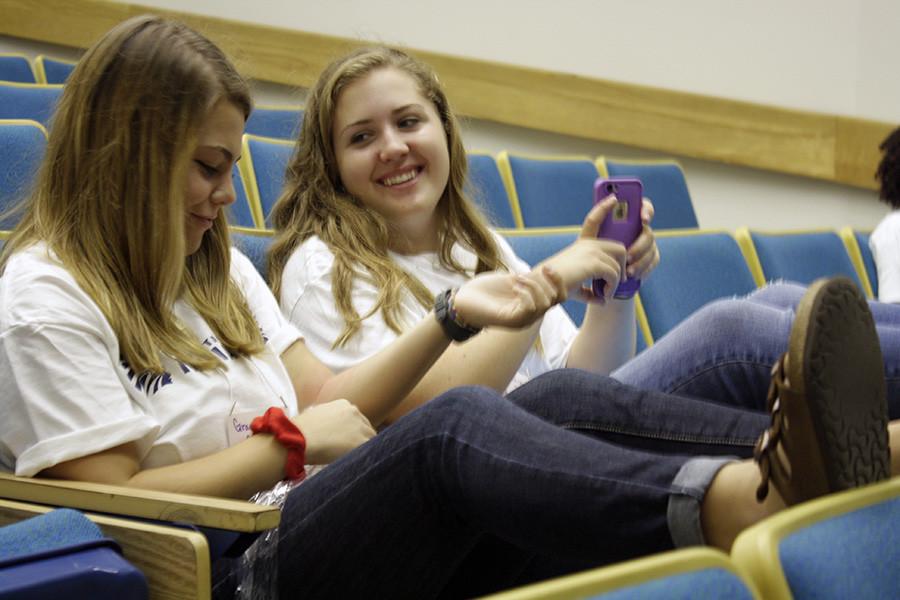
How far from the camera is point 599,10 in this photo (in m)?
2.61

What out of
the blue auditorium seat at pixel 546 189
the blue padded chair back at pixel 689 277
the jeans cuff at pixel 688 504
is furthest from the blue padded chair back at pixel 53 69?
the jeans cuff at pixel 688 504

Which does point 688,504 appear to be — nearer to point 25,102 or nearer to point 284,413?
point 284,413

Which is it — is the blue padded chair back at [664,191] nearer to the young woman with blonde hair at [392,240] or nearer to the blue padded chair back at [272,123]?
the blue padded chair back at [272,123]

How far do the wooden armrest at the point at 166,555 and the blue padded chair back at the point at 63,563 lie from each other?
20mm

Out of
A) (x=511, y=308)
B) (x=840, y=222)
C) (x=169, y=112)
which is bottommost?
(x=840, y=222)


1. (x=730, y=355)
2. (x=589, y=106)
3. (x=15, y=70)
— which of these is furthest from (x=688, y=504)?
(x=589, y=106)

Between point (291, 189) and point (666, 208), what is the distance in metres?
1.08

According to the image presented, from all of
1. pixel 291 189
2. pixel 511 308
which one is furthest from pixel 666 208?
pixel 511 308

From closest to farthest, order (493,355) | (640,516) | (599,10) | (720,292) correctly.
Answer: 1. (640,516)
2. (493,355)
3. (720,292)
4. (599,10)

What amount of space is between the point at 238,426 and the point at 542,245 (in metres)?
0.67

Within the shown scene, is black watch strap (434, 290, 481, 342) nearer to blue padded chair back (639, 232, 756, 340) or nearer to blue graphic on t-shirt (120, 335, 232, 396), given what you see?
blue graphic on t-shirt (120, 335, 232, 396)

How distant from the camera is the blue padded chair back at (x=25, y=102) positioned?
1.56 meters

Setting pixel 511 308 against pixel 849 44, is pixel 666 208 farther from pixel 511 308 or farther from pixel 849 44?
pixel 511 308

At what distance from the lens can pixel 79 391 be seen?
717 mm
